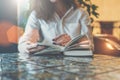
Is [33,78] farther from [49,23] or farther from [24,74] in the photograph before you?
[49,23]

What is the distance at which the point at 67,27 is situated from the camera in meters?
1.74

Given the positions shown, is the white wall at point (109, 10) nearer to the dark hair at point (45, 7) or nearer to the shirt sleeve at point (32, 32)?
the dark hair at point (45, 7)

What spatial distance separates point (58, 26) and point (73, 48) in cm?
55

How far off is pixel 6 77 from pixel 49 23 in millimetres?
1116

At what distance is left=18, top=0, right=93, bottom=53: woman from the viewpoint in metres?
1.71

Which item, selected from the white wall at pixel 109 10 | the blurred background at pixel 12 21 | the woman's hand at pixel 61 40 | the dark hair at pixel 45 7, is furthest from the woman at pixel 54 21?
the white wall at pixel 109 10

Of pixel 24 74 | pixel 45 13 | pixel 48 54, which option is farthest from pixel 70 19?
pixel 24 74

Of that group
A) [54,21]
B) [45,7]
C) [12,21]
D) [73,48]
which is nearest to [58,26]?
[54,21]

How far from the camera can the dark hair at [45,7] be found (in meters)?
1.73

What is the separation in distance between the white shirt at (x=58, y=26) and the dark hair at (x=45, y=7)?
3 cm

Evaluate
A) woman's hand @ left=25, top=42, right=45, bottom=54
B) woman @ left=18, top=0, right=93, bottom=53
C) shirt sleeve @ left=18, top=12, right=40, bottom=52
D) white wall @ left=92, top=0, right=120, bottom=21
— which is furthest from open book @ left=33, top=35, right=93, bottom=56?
white wall @ left=92, top=0, right=120, bottom=21

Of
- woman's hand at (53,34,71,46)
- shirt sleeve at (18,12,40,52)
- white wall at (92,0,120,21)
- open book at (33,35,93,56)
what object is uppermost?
white wall at (92,0,120,21)

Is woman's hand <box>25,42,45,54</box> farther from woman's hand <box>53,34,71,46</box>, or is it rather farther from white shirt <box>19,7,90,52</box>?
white shirt <box>19,7,90,52</box>

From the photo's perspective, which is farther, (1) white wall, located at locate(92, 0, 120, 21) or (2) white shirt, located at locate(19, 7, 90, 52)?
(1) white wall, located at locate(92, 0, 120, 21)
